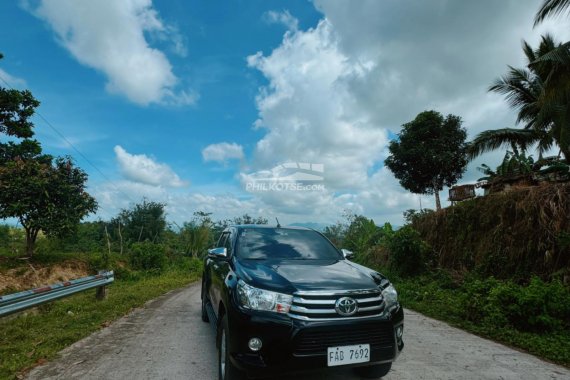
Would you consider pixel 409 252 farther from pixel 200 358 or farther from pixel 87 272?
pixel 87 272

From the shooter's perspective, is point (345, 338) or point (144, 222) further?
point (144, 222)

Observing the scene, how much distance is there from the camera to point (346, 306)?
120 inches

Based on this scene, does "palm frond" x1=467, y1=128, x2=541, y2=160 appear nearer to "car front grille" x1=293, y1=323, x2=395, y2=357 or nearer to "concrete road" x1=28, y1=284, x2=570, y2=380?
"concrete road" x1=28, y1=284, x2=570, y2=380

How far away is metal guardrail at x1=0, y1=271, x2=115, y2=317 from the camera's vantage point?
4.85m

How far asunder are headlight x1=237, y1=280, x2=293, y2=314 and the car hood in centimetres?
5

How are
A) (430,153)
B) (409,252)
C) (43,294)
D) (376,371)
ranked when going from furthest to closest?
(430,153) → (409,252) → (43,294) → (376,371)

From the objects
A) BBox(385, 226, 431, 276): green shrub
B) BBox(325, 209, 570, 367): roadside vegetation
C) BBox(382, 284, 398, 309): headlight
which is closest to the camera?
BBox(382, 284, 398, 309): headlight

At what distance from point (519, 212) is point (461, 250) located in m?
2.21

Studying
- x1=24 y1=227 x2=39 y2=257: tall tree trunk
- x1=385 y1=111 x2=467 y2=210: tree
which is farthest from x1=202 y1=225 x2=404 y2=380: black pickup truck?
x1=385 y1=111 x2=467 y2=210: tree

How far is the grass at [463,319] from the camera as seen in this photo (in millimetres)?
4695

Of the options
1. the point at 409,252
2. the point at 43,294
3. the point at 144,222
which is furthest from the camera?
the point at 144,222

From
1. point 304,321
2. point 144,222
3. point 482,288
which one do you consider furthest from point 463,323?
point 144,222

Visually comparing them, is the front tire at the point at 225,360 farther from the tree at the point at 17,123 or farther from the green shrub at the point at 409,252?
the tree at the point at 17,123

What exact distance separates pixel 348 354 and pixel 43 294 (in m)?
5.52
